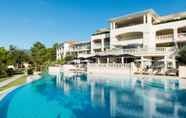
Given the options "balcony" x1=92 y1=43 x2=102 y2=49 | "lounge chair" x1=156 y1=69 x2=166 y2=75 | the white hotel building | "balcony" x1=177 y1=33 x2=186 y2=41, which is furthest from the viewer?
"balcony" x1=92 y1=43 x2=102 y2=49

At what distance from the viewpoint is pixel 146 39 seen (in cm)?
3178

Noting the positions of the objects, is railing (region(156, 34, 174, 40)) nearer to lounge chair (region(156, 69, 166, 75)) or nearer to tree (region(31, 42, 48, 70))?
lounge chair (region(156, 69, 166, 75))

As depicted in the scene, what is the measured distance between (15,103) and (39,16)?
929 inches

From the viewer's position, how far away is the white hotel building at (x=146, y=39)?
2844 centimetres

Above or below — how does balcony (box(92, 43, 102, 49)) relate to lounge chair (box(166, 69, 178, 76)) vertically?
above

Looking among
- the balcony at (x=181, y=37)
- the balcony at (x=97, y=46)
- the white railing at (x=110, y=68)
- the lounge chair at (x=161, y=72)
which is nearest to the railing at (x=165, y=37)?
the balcony at (x=181, y=37)

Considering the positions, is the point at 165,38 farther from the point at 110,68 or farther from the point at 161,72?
the point at 110,68

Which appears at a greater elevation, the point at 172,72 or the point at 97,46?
the point at 97,46

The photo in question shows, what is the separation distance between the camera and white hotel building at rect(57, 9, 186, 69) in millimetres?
28439

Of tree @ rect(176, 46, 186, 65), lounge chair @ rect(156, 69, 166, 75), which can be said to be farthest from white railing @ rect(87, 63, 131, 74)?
tree @ rect(176, 46, 186, 65)

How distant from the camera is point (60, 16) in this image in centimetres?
3659

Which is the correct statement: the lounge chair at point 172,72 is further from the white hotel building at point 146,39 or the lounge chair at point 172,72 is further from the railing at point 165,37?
the railing at point 165,37

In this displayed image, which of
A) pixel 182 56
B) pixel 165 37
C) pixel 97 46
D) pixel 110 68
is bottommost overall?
pixel 110 68

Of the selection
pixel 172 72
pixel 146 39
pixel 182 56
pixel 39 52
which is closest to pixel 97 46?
pixel 146 39
